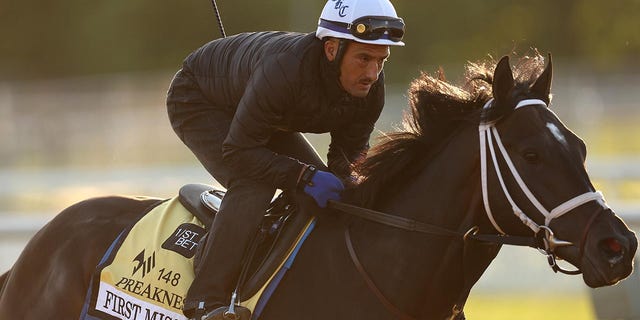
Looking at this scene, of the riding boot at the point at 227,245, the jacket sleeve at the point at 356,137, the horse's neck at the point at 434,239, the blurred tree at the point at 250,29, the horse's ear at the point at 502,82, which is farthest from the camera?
the blurred tree at the point at 250,29

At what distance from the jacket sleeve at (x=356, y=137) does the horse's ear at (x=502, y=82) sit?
0.83 metres

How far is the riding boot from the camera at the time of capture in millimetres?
5039

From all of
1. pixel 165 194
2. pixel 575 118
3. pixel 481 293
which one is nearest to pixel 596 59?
pixel 575 118

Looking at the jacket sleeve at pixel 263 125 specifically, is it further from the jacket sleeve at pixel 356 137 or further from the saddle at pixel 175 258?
the jacket sleeve at pixel 356 137

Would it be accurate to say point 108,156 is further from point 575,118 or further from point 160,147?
point 575,118

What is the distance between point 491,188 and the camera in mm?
4574

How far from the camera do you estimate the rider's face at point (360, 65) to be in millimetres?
5012

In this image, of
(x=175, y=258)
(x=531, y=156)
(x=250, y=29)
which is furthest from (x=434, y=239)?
(x=250, y=29)

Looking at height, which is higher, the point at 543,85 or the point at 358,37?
the point at 358,37

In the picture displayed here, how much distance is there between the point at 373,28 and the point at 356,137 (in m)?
0.71

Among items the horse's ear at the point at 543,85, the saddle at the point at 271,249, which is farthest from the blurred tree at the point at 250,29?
the horse's ear at the point at 543,85

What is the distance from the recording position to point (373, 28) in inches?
194

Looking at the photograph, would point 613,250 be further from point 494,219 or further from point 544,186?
Answer: point 494,219

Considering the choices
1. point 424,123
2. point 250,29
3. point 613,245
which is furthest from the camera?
point 250,29
